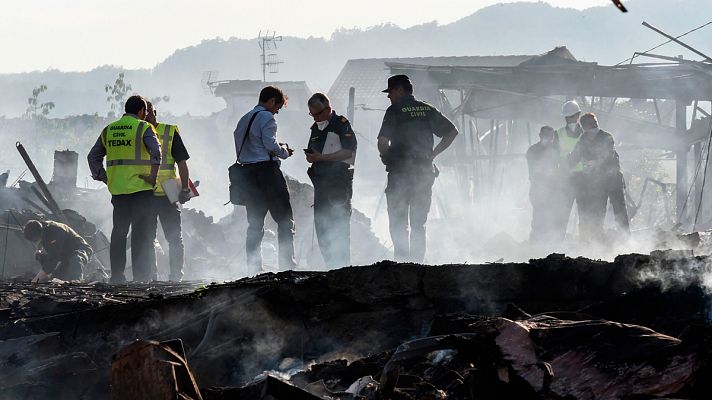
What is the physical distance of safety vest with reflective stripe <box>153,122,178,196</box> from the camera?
30.3 ft

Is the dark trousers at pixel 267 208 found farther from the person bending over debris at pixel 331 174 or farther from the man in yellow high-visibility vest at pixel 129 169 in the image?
the man in yellow high-visibility vest at pixel 129 169

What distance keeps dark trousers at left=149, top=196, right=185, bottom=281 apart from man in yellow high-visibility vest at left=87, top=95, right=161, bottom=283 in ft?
0.63

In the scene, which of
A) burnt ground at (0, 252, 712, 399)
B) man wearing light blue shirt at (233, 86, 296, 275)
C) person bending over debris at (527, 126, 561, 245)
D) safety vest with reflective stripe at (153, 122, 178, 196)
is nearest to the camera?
→ burnt ground at (0, 252, 712, 399)

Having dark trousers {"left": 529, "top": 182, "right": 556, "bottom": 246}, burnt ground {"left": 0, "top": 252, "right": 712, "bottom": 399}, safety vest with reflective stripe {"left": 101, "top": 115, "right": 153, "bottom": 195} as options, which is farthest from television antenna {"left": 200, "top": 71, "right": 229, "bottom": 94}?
burnt ground {"left": 0, "top": 252, "right": 712, "bottom": 399}

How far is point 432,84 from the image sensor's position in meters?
21.4

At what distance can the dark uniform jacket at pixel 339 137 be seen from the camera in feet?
29.2

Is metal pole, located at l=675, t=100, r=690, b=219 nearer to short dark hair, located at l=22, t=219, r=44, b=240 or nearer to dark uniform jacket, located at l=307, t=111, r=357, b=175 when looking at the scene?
dark uniform jacket, located at l=307, t=111, r=357, b=175

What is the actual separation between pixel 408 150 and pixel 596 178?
3465 millimetres

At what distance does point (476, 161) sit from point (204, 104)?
94.6 m

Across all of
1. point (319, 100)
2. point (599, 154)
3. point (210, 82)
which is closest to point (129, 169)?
point (319, 100)

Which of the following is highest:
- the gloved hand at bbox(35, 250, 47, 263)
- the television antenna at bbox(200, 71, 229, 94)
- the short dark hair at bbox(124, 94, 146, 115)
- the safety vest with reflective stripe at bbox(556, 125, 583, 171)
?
the television antenna at bbox(200, 71, 229, 94)

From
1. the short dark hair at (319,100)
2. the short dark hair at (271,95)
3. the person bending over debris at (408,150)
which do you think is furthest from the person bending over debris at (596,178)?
the short dark hair at (271,95)

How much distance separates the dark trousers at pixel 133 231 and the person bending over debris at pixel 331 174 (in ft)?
5.46

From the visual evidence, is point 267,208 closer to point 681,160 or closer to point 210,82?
point 681,160
